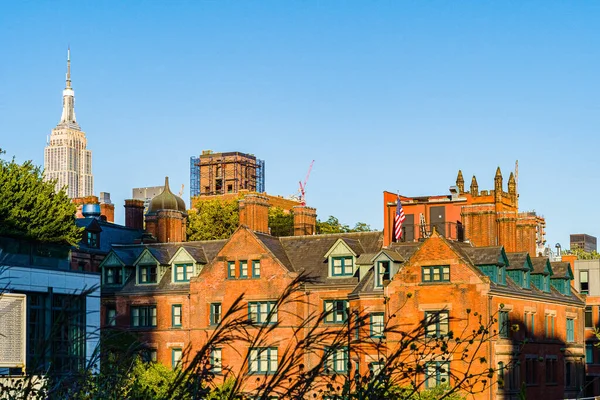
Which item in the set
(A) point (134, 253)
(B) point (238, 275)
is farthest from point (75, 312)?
(A) point (134, 253)

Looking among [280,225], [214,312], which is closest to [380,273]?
[214,312]

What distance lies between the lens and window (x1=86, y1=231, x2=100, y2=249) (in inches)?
3295

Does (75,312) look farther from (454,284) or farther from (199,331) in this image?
(199,331)

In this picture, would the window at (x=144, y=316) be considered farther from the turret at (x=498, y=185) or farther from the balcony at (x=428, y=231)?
the turret at (x=498, y=185)

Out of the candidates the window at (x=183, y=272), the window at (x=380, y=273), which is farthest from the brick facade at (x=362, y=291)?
the window at (x=380, y=273)

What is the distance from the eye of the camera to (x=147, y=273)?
78.3 m

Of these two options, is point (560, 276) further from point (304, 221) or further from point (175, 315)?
point (175, 315)

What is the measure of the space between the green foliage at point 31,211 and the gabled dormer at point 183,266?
7598mm

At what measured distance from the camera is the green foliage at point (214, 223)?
124m

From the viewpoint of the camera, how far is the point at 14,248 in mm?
60688

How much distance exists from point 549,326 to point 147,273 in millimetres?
26918

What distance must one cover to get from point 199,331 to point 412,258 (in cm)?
1523

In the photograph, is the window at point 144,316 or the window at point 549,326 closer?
the window at point 549,326

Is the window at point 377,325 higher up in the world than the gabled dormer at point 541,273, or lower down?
lower down
